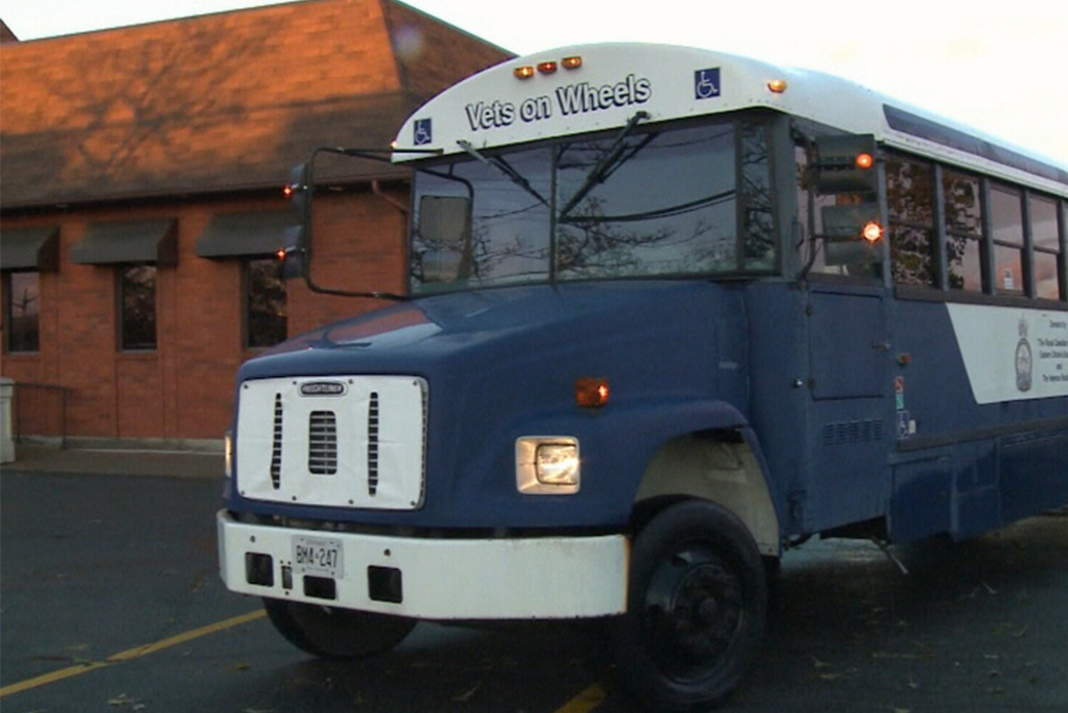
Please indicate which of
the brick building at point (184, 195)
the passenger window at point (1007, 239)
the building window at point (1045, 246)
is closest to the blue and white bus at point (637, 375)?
the passenger window at point (1007, 239)

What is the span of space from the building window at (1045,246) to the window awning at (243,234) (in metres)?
11.8

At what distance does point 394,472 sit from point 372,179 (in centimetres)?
1303

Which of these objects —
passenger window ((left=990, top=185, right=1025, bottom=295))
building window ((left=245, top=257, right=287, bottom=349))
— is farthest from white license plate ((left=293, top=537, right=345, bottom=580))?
building window ((left=245, top=257, right=287, bottom=349))

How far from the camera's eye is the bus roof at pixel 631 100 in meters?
6.32

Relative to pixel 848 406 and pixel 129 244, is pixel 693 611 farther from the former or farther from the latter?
pixel 129 244

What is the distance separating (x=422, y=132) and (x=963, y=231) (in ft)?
10.6

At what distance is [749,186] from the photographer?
624 cm

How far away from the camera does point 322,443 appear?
5.59 meters

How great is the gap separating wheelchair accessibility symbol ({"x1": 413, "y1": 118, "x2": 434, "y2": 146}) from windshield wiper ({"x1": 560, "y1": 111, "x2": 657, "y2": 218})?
1.11 m

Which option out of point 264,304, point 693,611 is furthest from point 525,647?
point 264,304

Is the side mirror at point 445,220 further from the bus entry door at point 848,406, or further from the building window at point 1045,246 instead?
the building window at point 1045,246

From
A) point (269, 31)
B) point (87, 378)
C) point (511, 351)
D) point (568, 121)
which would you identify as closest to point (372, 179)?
point (269, 31)

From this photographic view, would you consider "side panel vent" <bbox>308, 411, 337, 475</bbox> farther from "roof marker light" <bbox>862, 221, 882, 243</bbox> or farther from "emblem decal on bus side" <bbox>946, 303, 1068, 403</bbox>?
"emblem decal on bus side" <bbox>946, 303, 1068, 403</bbox>

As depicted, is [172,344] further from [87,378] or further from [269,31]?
[269,31]
